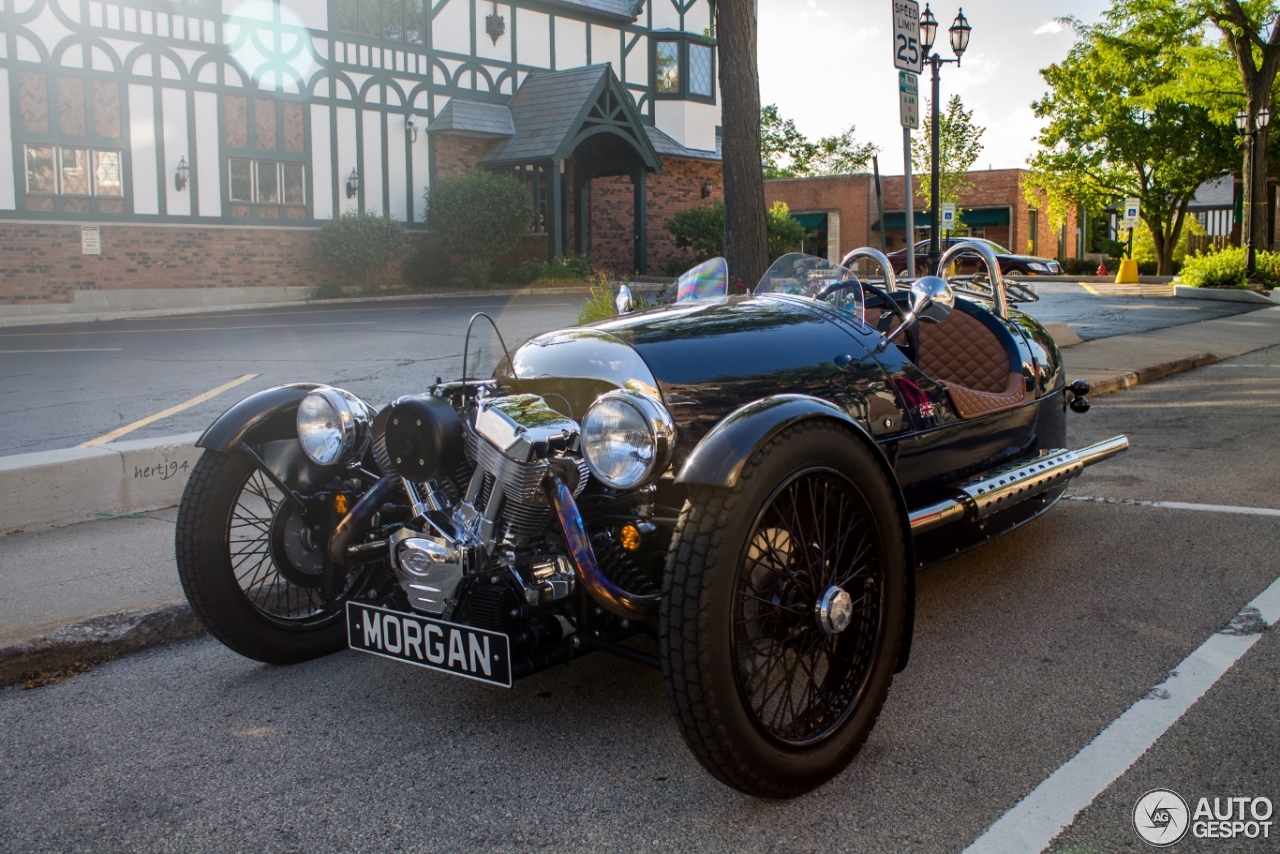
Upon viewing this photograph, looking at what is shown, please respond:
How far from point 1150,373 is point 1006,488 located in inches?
306

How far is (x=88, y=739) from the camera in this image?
321cm

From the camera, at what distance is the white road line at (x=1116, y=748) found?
8.25ft

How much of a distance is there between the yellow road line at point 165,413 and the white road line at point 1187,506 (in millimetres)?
5393

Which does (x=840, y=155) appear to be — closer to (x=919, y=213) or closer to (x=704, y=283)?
(x=919, y=213)

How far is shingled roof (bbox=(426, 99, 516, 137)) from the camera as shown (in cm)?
2381

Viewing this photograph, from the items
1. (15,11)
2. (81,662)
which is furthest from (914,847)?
(15,11)

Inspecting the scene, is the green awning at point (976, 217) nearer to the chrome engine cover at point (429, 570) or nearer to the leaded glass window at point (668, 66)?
the leaded glass window at point (668, 66)

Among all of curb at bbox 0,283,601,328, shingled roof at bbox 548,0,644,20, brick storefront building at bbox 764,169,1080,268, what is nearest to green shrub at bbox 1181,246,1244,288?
curb at bbox 0,283,601,328

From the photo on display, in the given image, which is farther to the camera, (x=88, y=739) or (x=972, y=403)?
(x=972, y=403)

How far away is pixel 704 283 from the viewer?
15.2 feet

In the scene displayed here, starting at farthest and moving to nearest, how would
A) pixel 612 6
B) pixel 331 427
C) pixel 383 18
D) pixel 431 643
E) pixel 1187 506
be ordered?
pixel 612 6 < pixel 383 18 < pixel 1187 506 < pixel 331 427 < pixel 431 643

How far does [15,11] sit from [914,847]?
20.5 m

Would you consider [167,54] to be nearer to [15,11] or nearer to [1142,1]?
[15,11]

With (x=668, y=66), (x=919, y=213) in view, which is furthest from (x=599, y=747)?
(x=919, y=213)
